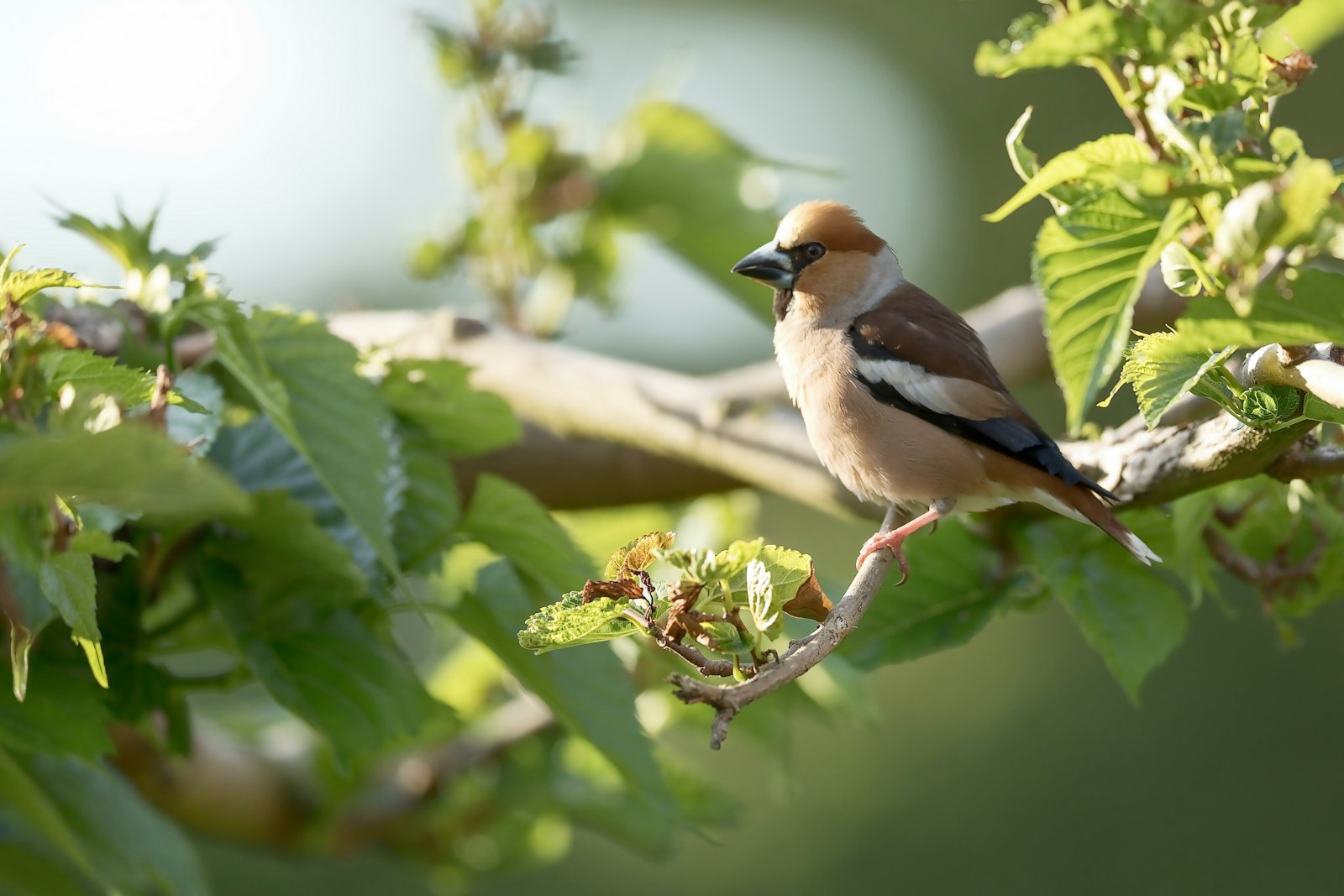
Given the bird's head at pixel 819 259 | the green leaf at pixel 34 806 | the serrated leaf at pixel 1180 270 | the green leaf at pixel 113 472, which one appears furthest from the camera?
the bird's head at pixel 819 259

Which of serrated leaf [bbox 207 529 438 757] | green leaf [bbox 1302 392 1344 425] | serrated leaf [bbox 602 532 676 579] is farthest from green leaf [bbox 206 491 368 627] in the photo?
green leaf [bbox 1302 392 1344 425]

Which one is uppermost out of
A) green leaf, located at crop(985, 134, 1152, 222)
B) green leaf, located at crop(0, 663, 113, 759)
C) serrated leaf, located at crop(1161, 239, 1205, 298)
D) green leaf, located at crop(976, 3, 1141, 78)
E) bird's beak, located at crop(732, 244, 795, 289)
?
green leaf, located at crop(976, 3, 1141, 78)

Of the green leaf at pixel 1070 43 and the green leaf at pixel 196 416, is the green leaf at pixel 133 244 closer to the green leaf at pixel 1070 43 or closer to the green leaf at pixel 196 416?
the green leaf at pixel 196 416

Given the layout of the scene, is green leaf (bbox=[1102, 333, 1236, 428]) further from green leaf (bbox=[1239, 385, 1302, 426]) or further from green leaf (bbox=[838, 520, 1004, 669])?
green leaf (bbox=[838, 520, 1004, 669])

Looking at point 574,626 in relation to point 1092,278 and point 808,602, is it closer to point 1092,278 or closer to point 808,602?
point 808,602

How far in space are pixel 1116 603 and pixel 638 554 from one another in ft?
2.12

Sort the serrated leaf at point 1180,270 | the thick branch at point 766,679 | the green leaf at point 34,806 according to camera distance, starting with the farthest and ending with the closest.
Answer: the green leaf at point 34,806 → the serrated leaf at point 1180,270 → the thick branch at point 766,679

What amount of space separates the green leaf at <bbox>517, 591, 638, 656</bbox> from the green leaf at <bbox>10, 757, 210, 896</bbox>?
1.81ft

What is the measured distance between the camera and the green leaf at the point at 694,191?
1.89m

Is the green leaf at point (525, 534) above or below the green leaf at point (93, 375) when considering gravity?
below

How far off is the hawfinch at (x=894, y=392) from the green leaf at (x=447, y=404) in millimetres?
352

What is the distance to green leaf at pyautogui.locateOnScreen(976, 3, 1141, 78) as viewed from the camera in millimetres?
786

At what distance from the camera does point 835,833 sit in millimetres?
6574

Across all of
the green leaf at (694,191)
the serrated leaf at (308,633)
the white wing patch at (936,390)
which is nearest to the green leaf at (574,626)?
the serrated leaf at (308,633)
